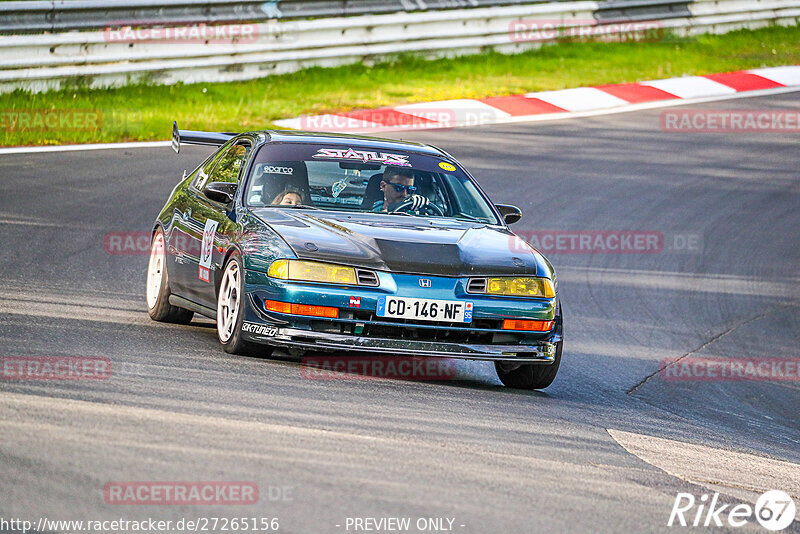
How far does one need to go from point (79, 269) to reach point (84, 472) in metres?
5.38

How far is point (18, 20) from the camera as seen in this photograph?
14930mm

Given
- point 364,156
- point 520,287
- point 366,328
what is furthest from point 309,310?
point 364,156

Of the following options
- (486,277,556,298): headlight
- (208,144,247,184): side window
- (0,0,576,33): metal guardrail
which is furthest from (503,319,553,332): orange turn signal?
(0,0,576,33): metal guardrail

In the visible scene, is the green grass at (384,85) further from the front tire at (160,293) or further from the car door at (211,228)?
the car door at (211,228)

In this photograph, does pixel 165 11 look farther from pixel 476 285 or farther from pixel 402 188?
pixel 476 285

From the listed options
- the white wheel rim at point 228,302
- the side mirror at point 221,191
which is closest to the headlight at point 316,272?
the white wheel rim at point 228,302

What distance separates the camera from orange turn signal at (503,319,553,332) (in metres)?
6.88

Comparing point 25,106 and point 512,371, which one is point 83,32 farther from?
point 512,371

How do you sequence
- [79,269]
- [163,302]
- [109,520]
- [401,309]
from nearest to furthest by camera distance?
[109,520] < [401,309] < [163,302] < [79,269]

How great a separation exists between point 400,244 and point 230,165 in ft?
6.42

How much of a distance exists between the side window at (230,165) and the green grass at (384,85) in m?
6.13

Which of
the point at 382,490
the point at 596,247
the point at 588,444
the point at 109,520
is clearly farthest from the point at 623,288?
the point at 109,520

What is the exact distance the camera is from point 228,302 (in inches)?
281

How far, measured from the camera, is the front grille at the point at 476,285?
6797 millimetres
